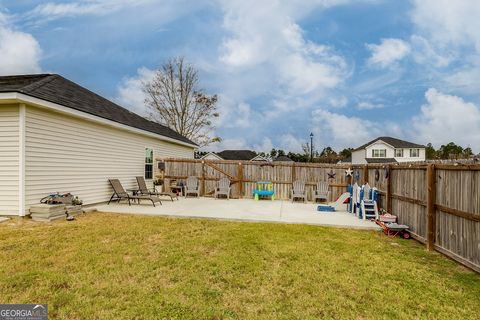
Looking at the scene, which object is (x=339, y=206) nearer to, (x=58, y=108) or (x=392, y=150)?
(x=58, y=108)

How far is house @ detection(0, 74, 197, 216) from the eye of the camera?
275 inches

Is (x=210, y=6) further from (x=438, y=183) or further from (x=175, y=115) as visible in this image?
(x=175, y=115)

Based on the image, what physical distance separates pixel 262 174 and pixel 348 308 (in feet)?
32.5

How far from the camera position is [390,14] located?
10602 mm

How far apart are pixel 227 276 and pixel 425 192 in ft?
14.5

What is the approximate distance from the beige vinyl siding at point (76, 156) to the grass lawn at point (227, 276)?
6.44 feet

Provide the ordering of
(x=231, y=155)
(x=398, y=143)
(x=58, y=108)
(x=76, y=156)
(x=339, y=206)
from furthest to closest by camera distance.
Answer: (x=231, y=155) < (x=398, y=143) < (x=339, y=206) < (x=76, y=156) < (x=58, y=108)

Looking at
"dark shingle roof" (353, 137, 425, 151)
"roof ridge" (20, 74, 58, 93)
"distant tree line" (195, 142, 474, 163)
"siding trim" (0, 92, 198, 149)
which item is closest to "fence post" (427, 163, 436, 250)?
"siding trim" (0, 92, 198, 149)

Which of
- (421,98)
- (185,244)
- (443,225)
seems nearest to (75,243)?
(185,244)

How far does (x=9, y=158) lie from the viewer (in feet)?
23.0

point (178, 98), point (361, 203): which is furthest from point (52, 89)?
point (178, 98)

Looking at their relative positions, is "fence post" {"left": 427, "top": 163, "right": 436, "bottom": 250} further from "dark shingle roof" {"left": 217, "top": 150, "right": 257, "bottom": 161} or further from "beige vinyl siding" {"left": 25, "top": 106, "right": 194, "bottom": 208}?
"dark shingle roof" {"left": 217, "top": 150, "right": 257, "bottom": 161}

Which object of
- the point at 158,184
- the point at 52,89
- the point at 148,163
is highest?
the point at 52,89

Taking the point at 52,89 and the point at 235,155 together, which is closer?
the point at 52,89
